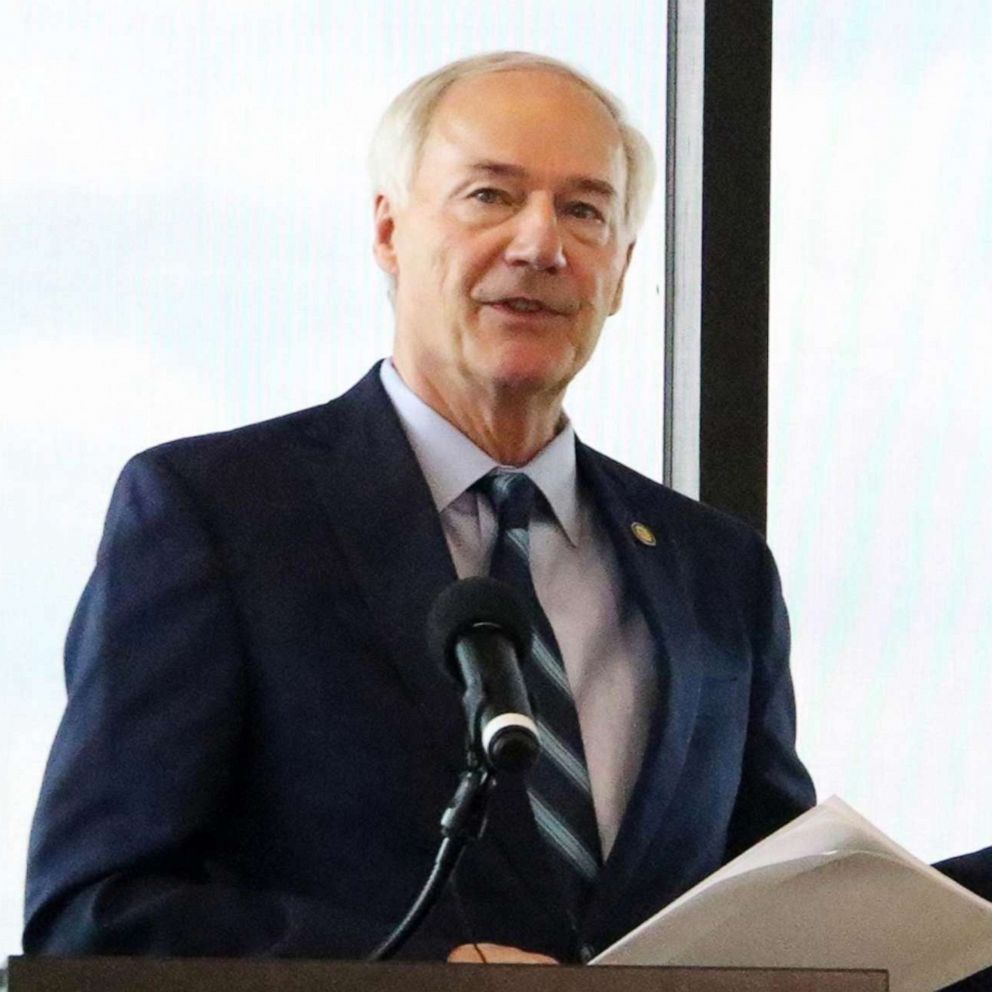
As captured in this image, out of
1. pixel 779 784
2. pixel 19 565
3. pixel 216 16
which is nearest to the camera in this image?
pixel 779 784

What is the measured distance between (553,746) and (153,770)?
445mm

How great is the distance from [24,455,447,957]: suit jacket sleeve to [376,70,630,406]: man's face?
39 cm

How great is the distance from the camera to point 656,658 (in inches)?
90.4

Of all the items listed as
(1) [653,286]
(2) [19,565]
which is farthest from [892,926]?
(1) [653,286]

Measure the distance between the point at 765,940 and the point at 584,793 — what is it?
1.93ft

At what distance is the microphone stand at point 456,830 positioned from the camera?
1562mm

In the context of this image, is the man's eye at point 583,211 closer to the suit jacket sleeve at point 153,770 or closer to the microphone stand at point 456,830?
the suit jacket sleeve at point 153,770

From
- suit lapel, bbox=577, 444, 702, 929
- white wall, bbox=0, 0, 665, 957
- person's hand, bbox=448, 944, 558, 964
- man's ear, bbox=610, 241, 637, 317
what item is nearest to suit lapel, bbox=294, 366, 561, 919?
suit lapel, bbox=577, 444, 702, 929

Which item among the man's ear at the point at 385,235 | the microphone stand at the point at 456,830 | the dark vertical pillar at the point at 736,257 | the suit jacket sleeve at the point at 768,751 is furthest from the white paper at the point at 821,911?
the dark vertical pillar at the point at 736,257

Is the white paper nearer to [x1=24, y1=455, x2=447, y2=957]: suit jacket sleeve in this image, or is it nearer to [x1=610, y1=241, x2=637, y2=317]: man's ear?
[x1=24, y1=455, x2=447, y2=957]: suit jacket sleeve

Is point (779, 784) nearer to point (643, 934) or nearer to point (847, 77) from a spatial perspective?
point (643, 934)

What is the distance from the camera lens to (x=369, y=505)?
2225 mm

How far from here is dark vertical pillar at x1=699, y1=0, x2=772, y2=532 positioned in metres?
3.26

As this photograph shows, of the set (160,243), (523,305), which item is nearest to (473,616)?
(523,305)
